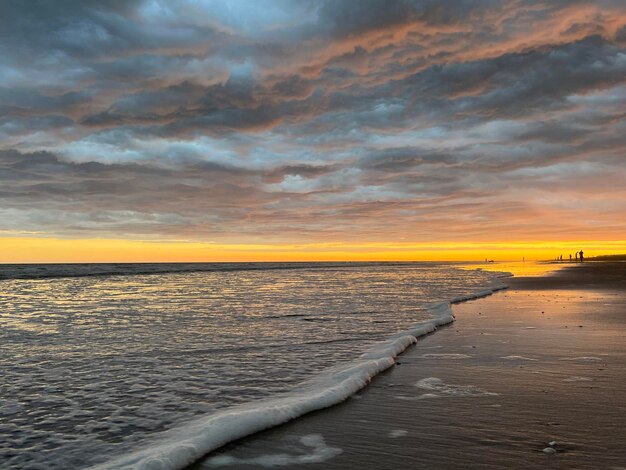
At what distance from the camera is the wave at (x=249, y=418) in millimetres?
5199

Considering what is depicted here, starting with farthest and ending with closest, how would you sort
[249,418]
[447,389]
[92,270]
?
[92,270] → [447,389] → [249,418]

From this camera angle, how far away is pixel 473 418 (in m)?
6.20

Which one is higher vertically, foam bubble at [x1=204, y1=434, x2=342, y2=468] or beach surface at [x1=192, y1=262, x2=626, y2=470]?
beach surface at [x1=192, y1=262, x2=626, y2=470]

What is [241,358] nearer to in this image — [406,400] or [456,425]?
[406,400]

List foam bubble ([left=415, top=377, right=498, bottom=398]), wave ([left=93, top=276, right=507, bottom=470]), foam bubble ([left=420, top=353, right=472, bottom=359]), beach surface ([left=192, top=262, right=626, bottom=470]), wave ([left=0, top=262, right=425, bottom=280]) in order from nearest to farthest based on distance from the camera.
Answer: beach surface ([left=192, top=262, right=626, bottom=470]) → wave ([left=93, top=276, right=507, bottom=470]) → foam bubble ([left=415, top=377, right=498, bottom=398]) → foam bubble ([left=420, top=353, right=472, bottom=359]) → wave ([left=0, top=262, right=425, bottom=280])

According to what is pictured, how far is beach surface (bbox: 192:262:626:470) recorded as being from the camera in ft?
16.5

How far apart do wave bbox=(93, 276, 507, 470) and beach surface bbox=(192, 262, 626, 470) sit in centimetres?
16

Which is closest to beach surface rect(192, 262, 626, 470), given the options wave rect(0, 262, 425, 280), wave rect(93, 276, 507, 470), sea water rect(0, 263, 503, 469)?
wave rect(93, 276, 507, 470)

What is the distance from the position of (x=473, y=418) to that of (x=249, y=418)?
2850 millimetres

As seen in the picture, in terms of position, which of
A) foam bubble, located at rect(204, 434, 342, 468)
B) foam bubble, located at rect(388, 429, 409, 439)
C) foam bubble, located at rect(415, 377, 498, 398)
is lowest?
foam bubble, located at rect(204, 434, 342, 468)

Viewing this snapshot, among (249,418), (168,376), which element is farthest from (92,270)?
(249,418)

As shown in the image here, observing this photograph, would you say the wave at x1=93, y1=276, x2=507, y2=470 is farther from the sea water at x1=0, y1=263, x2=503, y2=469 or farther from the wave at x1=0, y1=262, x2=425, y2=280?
the wave at x1=0, y1=262, x2=425, y2=280

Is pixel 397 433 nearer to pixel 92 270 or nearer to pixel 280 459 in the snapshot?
pixel 280 459

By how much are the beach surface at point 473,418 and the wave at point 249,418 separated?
165 millimetres
